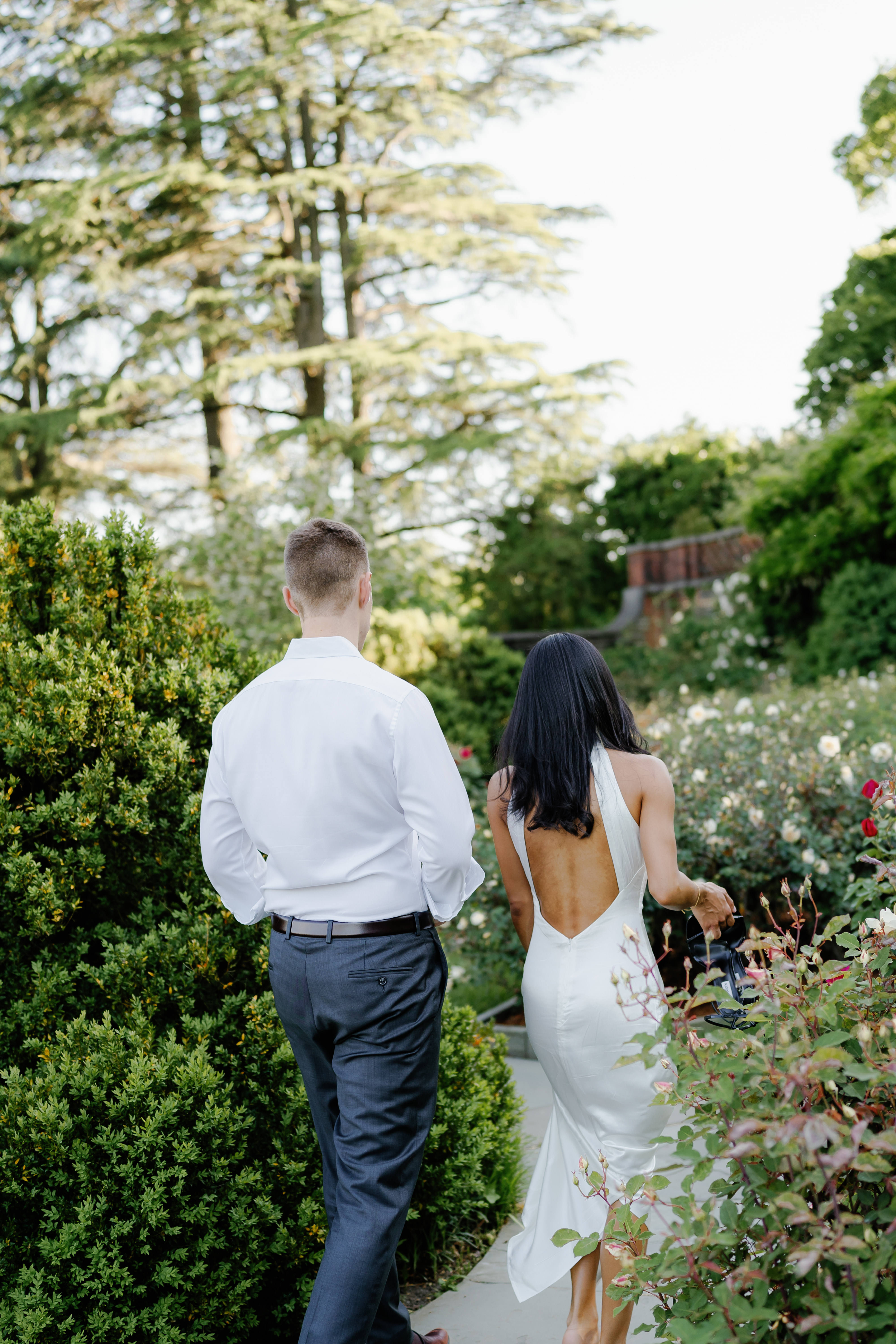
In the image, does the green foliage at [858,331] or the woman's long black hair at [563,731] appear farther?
the green foliage at [858,331]

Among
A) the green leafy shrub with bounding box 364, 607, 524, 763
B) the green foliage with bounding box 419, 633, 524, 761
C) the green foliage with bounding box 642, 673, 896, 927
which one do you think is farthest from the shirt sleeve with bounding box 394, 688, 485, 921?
the green leafy shrub with bounding box 364, 607, 524, 763

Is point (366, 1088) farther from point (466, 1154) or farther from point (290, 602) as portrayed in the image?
point (466, 1154)

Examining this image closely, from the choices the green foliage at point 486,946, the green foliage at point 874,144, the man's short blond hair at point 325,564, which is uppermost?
the green foliage at point 874,144

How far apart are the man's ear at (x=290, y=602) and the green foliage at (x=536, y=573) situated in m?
15.9

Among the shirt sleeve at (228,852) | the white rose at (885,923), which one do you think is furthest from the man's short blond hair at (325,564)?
the white rose at (885,923)

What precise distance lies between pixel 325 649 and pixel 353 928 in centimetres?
61

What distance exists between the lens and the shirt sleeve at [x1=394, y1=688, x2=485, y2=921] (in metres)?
2.18

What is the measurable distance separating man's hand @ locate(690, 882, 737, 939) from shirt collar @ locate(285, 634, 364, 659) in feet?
3.46

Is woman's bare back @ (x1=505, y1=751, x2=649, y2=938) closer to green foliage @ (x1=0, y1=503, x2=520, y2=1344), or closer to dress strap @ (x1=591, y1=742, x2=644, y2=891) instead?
dress strap @ (x1=591, y1=742, x2=644, y2=891)

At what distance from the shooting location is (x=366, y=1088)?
2.19 m

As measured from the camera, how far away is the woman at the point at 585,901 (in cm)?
255

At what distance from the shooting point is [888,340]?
20.1 m

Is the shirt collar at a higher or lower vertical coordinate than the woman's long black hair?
higher

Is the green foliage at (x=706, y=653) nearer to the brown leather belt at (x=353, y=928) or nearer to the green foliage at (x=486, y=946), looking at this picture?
the green foliage at (x=486, y=946)
